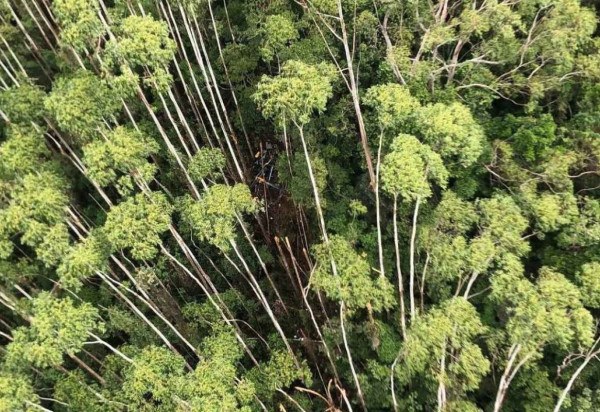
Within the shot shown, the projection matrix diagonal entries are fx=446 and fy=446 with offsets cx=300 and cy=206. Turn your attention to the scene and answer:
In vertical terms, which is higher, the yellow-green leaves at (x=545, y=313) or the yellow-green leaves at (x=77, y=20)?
the yellow-green leaves at (x=77, y=20)

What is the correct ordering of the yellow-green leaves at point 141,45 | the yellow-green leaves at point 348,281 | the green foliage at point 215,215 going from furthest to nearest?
1. the green foliage at point 215,215
2. the yellow-green leaves at point 348,281
3. the yellow-green leaves at point 141,45

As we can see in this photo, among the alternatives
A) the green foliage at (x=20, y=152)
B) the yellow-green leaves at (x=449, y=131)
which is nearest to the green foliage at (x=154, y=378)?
the green foliage at (x=20, y=152)

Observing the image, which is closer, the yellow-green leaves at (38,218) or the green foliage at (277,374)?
the yellow-green leaves at (38,218)

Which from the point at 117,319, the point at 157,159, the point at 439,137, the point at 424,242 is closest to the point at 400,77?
the point at 439,137

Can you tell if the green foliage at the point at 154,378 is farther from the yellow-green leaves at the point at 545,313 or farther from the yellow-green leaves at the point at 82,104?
the yellow-green leaves at the point at 545,313

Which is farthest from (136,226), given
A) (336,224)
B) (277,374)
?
(336,224)

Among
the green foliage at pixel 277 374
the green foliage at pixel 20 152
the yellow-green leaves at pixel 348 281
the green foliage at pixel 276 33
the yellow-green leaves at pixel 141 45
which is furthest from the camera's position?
the green foliage at pixel 276 33

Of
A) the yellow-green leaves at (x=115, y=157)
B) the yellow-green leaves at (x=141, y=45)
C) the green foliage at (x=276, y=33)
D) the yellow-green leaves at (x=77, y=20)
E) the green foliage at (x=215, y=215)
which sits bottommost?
the green foliage at (x=215, y=215)
